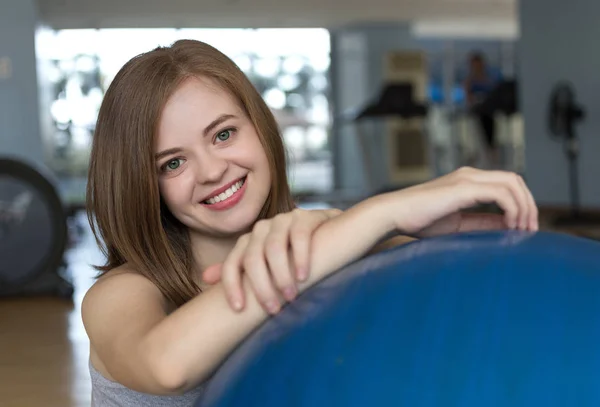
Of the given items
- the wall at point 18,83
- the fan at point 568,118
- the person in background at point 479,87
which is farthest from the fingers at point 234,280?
the person in background at point 479,87

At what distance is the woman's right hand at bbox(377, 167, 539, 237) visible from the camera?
2.27 ft

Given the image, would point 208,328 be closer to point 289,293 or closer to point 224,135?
point 289,293

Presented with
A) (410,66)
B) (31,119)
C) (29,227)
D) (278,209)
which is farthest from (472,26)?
(278,209)

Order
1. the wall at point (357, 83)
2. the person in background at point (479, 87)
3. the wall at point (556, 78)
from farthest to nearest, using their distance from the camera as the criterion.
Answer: the wall at point (357, 83) → the person in background at point (479, 87) → the wall at point (556, 78)

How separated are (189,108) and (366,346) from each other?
15.2 inches

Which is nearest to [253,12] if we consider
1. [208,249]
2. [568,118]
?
[568,118]

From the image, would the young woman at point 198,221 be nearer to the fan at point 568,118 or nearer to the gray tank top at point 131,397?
the gray tank top at point 131,397

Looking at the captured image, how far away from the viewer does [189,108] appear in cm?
81

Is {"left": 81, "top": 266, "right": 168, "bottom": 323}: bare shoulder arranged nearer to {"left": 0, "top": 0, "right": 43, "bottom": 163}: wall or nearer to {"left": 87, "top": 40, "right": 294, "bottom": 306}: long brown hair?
{"left": 87, "top": 40, "right": 294, "bottom": 306}: long brown hair

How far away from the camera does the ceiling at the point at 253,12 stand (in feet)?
29.9

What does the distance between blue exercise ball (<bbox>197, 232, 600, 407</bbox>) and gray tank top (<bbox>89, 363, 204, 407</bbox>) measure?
228 millimetres

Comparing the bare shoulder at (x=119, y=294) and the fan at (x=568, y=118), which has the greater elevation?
the bare shoulder at (x=119, y=294)

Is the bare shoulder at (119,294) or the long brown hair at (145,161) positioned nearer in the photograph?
the bare shoulder at (119,294)

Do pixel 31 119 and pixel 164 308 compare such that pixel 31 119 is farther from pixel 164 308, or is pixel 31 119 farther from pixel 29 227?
pixel 164 308
